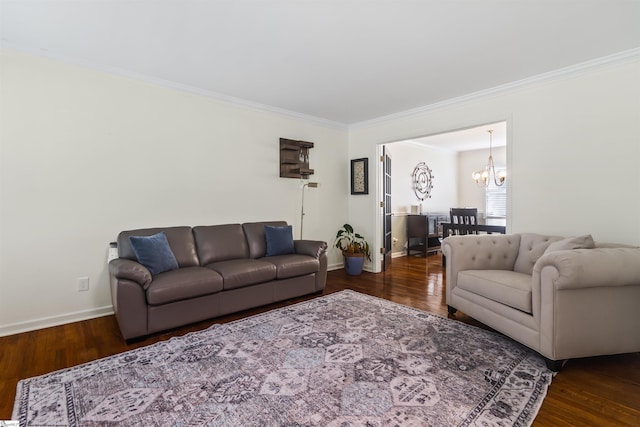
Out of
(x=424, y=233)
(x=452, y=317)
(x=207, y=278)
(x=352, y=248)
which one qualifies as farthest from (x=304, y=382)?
(x=424, y=233)

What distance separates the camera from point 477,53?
2799mm

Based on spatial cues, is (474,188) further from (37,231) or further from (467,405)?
(37,231)

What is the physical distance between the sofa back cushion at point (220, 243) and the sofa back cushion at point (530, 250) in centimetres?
294

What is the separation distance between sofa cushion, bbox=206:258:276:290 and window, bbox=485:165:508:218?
6.32 meters

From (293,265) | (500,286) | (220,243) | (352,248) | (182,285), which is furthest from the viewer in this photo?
(352,248)

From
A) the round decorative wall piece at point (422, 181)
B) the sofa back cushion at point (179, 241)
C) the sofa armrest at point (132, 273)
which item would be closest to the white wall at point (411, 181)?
the round decorative wall piece at point (422, 181)

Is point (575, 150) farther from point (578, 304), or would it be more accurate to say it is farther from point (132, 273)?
point (132, 273)

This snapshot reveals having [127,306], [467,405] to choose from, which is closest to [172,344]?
[127,306]

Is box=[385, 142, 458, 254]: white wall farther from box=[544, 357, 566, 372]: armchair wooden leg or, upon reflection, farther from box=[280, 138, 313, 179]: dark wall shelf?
box=[544, 357, 566, 372]: armchair wooden leg

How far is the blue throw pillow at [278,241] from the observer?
389 cm

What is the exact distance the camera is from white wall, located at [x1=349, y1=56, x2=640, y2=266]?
278cm

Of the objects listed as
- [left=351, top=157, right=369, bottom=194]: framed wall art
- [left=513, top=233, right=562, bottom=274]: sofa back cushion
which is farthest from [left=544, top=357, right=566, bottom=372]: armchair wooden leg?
[left=351, top=157, right=369, bottom=194]: framed wall art

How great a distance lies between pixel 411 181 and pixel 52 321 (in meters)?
6.32

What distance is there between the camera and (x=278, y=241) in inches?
154
